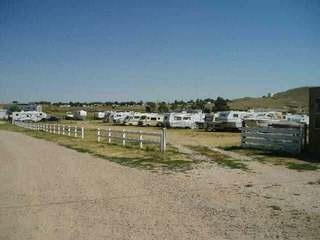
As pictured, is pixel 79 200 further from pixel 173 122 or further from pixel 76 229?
pixel 173 122

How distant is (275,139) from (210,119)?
23364mm

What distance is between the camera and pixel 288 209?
8641 mm

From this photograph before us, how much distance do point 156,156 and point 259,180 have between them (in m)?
6.97

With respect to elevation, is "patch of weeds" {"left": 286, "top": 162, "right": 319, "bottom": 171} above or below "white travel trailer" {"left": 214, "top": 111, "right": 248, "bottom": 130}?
below

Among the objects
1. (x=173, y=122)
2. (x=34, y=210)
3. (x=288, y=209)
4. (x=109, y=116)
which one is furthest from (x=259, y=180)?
(x=109, y=116)

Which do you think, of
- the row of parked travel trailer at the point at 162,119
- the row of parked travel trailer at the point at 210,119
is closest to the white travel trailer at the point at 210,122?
the row of parked travel trailer at the point at 210,119

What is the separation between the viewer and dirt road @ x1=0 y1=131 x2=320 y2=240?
7113 millimetres

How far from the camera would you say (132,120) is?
6212 cm

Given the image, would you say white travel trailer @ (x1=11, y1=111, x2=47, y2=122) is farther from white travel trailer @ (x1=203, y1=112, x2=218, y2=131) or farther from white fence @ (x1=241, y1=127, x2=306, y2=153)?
white fence @ (x1=241, y1=127, x2=306, y2=153)

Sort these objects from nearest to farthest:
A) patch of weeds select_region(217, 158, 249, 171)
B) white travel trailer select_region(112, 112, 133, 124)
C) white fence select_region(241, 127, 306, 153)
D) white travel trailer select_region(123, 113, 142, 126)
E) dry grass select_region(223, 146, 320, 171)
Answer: patch of weeds select_region(217, 158, 249, 171) → dry grass select_region(223, 146, 320, 171) → white fence select_region(241, 127, 306, 153) → white travel trailer select_region(123, 113, 142, 126) → white travel trailer select_region(112, 112, 133, 124)

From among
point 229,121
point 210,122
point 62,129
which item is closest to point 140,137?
point 62,129

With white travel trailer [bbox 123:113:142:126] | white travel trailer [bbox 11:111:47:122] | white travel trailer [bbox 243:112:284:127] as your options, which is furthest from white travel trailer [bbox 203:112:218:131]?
white travel trailer [bbox 11:111:47:122]

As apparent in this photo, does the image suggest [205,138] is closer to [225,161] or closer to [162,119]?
[225,161]

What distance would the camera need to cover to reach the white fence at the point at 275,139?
64.6ft
